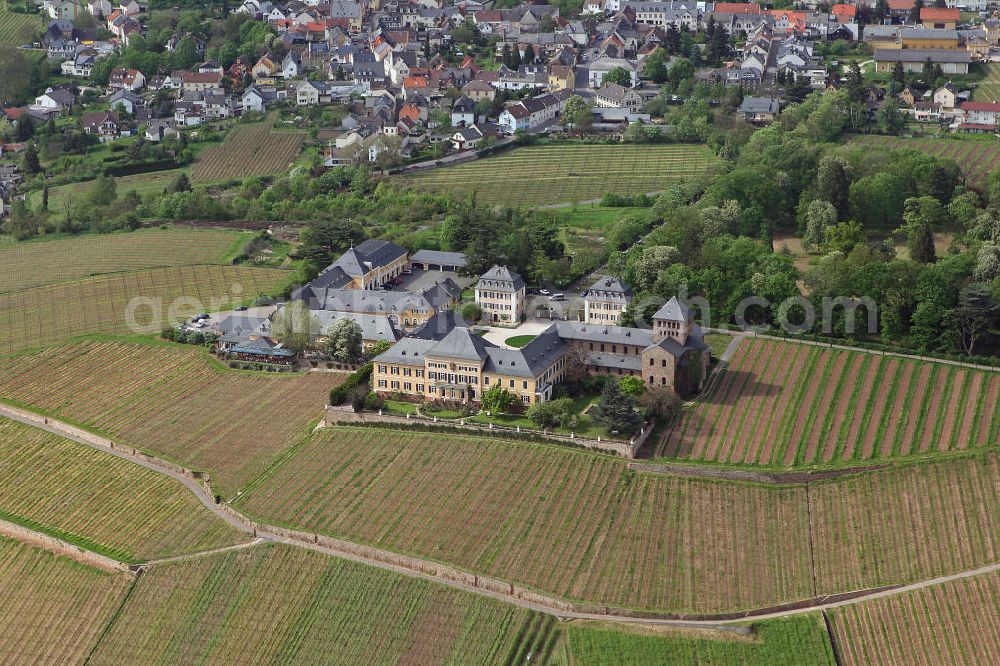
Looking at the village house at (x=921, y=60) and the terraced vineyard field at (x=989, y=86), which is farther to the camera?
the village house at (x=921, y=60)

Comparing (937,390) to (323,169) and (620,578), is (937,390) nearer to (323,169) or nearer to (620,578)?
(620,578)

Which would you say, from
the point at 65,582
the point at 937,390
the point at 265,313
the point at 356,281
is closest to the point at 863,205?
the point at 937,390

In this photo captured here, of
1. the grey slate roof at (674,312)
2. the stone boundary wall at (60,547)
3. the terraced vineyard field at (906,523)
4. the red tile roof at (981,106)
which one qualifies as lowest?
the stone boundary wall at (60,547)

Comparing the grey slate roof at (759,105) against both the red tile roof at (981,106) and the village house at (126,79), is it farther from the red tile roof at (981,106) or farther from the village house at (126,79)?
the village house at (126,79)

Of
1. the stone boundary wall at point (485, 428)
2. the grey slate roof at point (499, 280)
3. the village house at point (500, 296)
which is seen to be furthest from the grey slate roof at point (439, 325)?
the stone boundary wall at point (485, 428)

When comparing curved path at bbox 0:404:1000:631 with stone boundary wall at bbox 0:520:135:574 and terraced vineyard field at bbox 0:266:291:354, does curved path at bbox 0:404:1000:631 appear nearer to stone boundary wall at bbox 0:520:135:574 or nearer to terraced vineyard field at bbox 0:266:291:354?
stone boundary wall at bbox 0:520:135:574

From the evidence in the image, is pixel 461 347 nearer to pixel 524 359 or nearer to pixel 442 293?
pixel 524 359
